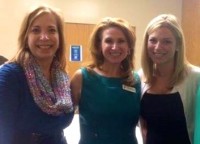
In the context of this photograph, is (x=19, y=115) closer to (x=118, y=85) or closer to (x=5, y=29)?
(x=118, y=85)

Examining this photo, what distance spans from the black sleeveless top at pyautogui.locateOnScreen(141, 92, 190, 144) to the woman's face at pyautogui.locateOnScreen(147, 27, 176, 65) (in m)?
0.25

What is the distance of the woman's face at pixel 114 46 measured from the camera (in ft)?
6.49

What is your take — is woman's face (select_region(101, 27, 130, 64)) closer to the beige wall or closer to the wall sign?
the beige wall

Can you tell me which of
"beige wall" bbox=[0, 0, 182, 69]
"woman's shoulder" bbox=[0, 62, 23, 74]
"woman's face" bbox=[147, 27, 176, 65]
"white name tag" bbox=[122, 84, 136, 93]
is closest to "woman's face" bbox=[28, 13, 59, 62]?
"woman's shoulder" bbox=[0, 62, 23, 74]

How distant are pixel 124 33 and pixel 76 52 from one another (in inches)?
132

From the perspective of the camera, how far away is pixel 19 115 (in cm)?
158

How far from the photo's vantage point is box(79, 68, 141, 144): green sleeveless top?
192 centimetres

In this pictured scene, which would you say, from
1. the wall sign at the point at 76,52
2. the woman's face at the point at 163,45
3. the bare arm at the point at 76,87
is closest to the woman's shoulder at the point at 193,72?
the woman's face at the point at 163,45

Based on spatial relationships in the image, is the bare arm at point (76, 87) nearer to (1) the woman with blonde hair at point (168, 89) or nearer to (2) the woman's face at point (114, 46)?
(2) the woman's face at point (114, 46)

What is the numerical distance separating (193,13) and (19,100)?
4.28 m

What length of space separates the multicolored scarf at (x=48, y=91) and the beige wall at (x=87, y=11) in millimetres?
3260

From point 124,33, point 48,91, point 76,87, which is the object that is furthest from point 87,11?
point 48,91

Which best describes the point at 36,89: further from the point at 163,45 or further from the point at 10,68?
the point at 163,45

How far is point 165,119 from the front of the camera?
6.35 feet
